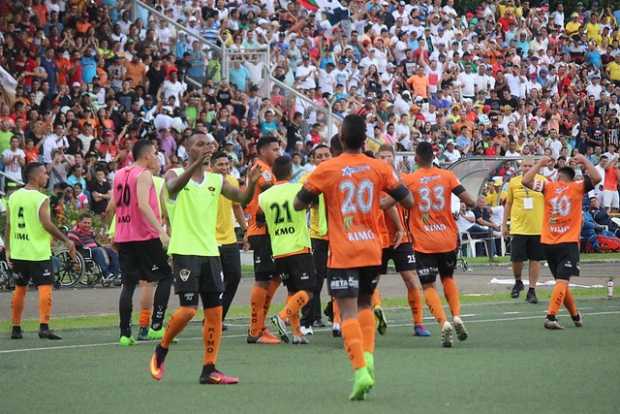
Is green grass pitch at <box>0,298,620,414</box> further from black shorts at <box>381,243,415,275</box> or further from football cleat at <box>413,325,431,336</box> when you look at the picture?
black shorts at <box>381,243,415,275</box>

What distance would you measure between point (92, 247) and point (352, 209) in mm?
13470

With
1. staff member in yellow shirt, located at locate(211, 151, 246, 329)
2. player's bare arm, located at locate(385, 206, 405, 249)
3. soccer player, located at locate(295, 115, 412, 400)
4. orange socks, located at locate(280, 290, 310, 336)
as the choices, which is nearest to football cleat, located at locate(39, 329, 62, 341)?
staff member in yellow shirt, located at locate(211, 151, 246, 329)

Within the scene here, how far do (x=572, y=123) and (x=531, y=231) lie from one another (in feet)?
66.9

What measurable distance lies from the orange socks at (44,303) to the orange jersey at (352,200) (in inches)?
213

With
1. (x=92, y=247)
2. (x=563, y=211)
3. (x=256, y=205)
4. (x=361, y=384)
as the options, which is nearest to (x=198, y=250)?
(x=361, y=384)

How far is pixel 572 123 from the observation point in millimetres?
40062

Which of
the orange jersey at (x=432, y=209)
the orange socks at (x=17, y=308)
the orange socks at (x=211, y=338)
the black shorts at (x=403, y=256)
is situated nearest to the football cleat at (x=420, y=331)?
the black shorts at (x=403, y=256)

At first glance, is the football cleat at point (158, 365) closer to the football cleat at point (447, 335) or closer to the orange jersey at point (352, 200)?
the orange jersey at point (352, 200)

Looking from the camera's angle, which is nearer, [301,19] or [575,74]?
[301,19]

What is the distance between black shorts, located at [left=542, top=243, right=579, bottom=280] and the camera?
15.3 metres

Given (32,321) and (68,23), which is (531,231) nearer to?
(32,321)

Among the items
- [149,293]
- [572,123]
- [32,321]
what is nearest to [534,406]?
[149,293]

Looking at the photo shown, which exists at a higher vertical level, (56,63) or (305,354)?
(56,63)

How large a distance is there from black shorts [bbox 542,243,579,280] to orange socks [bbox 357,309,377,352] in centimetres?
541
